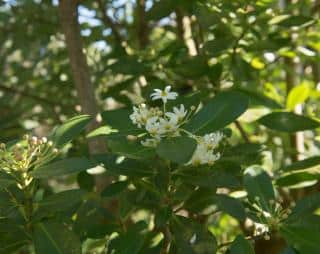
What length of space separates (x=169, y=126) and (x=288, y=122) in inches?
18.9

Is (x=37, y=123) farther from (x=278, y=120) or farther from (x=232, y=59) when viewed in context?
(x=278, y=120)

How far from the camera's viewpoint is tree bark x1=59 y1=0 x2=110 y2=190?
173 cm

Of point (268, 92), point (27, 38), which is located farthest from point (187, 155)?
point (27, 38)

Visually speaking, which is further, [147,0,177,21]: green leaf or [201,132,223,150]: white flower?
[147,0,177,21]: green leaf

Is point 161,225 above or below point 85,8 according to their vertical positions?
below

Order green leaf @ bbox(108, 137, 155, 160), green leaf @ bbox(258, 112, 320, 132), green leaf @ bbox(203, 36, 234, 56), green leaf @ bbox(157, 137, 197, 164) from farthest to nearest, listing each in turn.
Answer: green leaf @ bbox(203, 36, 234, 56)
green leaf @ bbox(258, 112, 320, 132)
green leaf @ bbox(108, 137, 155, 160)
green leaf @ bbox(157, 137, 197, 164)

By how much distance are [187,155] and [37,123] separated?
1.64m

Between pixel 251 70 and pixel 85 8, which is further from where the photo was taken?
pixel 85 8

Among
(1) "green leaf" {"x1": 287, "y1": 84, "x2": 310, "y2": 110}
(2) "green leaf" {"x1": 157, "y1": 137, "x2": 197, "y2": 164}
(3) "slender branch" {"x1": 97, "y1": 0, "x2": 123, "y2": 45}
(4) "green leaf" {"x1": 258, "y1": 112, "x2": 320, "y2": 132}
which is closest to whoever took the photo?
(2) "green leaf" {"x1": 157, "y1": 137, "x2": 197, "y2": 164}

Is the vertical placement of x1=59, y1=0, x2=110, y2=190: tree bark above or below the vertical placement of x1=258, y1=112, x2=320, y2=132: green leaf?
above

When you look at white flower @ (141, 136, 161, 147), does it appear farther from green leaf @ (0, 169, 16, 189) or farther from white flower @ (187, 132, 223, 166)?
green leaf @ (0, 169, 16, 189)

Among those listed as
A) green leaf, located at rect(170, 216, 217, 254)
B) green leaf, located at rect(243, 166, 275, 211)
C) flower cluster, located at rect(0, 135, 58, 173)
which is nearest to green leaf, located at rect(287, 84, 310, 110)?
green leaf, located at rect(243, 166, 275, 211)

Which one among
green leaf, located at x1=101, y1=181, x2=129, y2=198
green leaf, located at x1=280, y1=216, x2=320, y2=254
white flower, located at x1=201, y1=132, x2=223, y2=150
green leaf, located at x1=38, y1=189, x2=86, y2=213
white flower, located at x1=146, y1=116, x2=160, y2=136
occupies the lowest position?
green leaf, located at x1=280, y1=216, x2=320, y2=254

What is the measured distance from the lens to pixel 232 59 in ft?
5.81
